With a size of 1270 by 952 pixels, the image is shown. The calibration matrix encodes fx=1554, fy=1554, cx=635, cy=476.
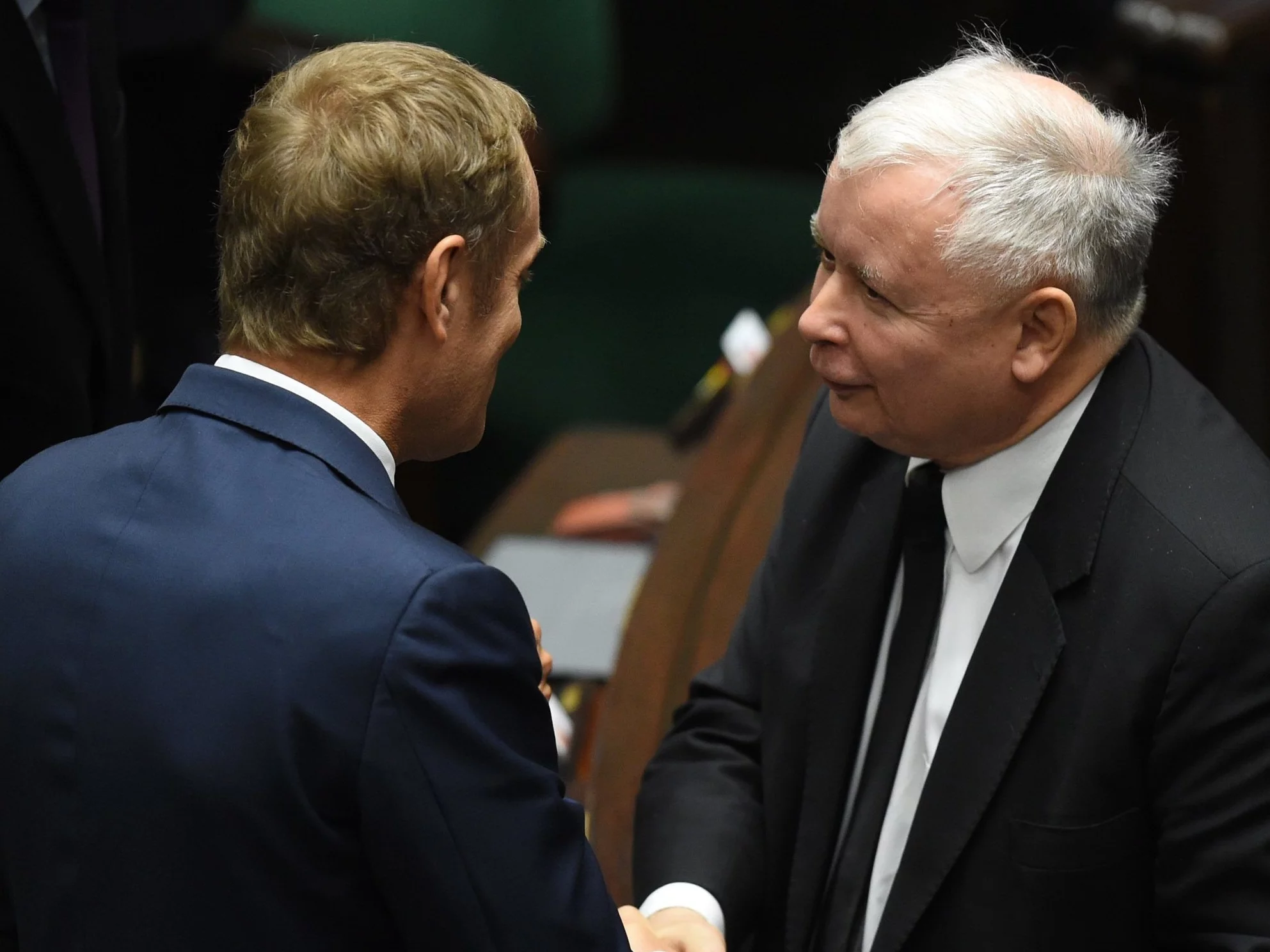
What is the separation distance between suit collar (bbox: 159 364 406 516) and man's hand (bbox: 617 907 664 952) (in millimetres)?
593

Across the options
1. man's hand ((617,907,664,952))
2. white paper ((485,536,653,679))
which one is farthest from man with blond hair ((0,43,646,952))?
white paper ((485,536,653,679))

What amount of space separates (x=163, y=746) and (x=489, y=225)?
534mm

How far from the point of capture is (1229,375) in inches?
157

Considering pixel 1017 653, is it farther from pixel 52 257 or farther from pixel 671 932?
pixel 52 257

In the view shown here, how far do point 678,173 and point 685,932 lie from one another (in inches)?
184

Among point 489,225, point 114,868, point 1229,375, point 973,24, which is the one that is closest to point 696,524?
point 489,225

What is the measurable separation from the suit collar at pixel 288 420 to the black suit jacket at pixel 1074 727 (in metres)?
0.69

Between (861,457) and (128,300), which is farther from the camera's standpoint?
(128,300)

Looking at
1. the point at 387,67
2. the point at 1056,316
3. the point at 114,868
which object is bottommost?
the point at 114,868

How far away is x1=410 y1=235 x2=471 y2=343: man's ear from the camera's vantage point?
4.50 ft

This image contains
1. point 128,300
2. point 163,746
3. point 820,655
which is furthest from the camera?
point 128,300

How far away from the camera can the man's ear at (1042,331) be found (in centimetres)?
160

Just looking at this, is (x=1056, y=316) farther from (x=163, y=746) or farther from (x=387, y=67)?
(x=163, y=746)

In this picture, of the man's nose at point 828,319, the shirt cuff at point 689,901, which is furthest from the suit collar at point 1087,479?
the shirt cuff at point 689,901
